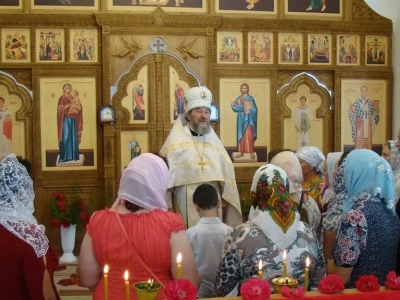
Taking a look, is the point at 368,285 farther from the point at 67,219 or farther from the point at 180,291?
the point at 67,219

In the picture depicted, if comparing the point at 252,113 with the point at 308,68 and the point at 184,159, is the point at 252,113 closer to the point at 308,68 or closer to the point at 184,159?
the point at 308,68

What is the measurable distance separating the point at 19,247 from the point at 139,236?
21.3 inches

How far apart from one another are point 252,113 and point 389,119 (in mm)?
2264

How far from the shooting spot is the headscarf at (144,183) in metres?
2.62

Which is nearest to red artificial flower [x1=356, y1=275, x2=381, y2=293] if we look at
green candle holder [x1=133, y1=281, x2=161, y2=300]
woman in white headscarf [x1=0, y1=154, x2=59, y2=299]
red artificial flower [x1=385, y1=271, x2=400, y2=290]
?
red artificial flower [x1=385, y1=271, x2=400, y2=290]

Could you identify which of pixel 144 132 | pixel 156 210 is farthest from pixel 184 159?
pixel 144 132

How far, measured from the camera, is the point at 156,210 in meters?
2.69

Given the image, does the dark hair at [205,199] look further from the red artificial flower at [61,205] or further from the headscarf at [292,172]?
the red artificial flower at [61,205]

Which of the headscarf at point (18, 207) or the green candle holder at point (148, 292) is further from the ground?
the headscarf at point (18, 207)

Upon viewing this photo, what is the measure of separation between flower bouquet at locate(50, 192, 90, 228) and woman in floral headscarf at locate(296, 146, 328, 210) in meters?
4.01

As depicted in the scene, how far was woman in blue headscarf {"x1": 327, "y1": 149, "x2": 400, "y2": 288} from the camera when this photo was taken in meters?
2.66

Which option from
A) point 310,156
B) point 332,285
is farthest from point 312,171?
point 332,285

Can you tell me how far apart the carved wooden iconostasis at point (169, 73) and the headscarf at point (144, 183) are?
551cm

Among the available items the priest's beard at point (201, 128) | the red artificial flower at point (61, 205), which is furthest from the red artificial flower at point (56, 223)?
the priest's beard at point (201, 128)
